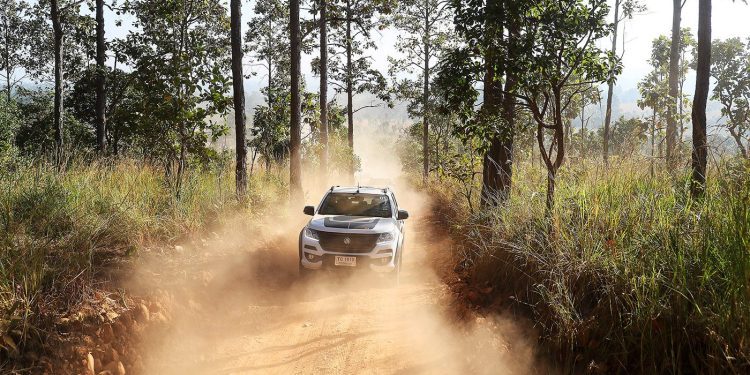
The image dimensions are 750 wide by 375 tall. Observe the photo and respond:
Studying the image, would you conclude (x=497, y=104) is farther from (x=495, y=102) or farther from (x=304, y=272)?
(x=304, y=272)

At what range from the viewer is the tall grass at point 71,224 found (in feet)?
13.1

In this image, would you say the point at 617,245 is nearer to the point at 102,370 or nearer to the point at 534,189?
the point at 534,189

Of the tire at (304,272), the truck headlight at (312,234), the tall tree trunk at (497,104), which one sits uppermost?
the tall tree trunk at (497,104)

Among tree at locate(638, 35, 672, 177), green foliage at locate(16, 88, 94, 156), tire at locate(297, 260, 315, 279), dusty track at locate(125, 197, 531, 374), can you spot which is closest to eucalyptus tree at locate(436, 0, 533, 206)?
dusty track at locate(125, 197, 531, 374)

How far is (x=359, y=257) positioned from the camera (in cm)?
703

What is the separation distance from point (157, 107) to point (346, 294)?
643cm

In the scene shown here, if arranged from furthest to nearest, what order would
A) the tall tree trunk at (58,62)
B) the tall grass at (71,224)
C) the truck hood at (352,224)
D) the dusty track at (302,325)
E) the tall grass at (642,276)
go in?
the tall tree trunk at (58,62), the truck hood at (352,224), the dusty track at (302,325), the tall grass at (71,224), the tall grass at (642,276)

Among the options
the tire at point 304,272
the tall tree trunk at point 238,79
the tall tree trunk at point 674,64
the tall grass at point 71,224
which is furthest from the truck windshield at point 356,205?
the tall tree trunk at point 674,64

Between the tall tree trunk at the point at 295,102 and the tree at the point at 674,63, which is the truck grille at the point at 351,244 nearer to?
the tall tree trunk at the point at 295,102

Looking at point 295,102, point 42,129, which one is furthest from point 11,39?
point 295,102

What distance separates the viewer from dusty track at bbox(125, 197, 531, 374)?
4723 mm

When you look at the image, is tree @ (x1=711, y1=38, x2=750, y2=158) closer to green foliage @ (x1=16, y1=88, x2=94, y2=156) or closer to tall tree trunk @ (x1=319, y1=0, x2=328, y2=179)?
tall tree trunk @ (x1=319, y1=0, x2=328, y2=179)

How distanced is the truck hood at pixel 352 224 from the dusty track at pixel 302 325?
0.87m

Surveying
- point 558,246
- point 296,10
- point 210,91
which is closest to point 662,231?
point 558,246
